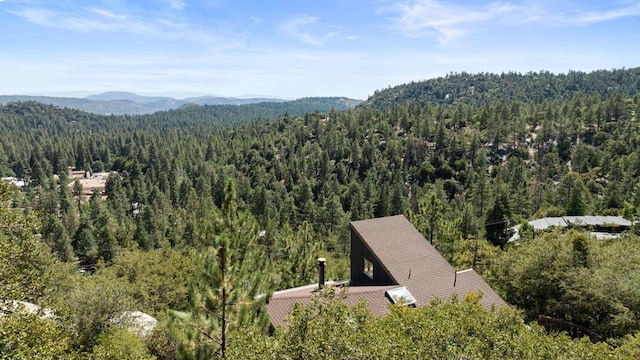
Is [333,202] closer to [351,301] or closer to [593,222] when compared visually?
[593,222]

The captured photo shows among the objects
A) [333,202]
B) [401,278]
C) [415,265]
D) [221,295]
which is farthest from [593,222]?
[221,295]

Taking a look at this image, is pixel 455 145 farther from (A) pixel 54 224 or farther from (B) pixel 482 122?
(A) pixel 54 224

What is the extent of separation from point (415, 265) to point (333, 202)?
178 ft

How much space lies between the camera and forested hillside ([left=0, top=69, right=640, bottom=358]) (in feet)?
57.6

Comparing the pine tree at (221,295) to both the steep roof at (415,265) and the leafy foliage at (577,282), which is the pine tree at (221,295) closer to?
the steep roof at (415,265)

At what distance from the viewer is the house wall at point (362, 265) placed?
1956 centimetres

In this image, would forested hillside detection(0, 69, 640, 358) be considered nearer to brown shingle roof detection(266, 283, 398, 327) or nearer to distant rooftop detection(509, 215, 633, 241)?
distant rooftop detection(509, 215, 633, 241)

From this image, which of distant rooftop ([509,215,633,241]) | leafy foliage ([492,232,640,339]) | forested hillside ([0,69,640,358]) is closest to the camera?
forested hillside ([0,69,640,358])

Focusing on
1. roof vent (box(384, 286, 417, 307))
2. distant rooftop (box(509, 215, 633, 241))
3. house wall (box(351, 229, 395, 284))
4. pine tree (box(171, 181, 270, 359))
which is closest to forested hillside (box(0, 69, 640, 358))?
pine tree (box(171, 181, 270, 359))

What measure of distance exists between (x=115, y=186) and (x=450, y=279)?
320 feet

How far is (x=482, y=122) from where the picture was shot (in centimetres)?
12825

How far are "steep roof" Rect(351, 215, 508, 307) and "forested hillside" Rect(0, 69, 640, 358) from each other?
4.84 m

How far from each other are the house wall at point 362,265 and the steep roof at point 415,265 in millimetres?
420

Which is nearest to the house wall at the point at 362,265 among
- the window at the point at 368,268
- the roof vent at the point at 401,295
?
the window at the point at 368,268
